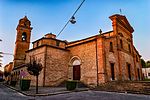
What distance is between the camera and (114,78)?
18031mm

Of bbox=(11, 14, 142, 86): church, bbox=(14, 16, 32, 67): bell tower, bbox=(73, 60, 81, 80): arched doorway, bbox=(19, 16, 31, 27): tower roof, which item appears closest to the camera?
bbox=(11, 14, 142, 86): church

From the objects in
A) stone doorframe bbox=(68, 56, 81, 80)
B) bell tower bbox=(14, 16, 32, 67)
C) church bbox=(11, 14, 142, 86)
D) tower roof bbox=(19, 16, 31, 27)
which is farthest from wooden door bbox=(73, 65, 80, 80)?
tower roof bbox=(19, 16, 31, 27)

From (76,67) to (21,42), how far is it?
17.0 m

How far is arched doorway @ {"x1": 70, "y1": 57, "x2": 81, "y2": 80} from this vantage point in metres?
20.2

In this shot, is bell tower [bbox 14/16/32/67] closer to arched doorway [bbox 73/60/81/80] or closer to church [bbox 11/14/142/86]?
church [bbox 11/14/142/86]

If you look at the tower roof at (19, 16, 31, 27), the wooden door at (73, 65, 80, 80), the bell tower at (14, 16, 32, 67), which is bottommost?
the wooden door at (73, 65, 80, 80)

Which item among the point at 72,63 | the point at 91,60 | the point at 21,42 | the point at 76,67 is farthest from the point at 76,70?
the point at 21,42

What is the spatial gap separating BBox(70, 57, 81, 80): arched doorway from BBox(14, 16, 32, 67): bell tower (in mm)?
14993

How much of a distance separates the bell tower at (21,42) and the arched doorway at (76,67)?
14993 millimetres

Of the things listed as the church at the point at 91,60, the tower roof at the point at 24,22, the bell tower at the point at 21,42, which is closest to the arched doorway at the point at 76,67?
the church at the point at 91,60

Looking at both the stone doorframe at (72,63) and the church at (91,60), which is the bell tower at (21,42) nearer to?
the church at (91,60)

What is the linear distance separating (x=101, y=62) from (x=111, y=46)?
3870 mm

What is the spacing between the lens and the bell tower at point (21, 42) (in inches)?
1173

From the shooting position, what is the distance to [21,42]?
3027 centimetres
